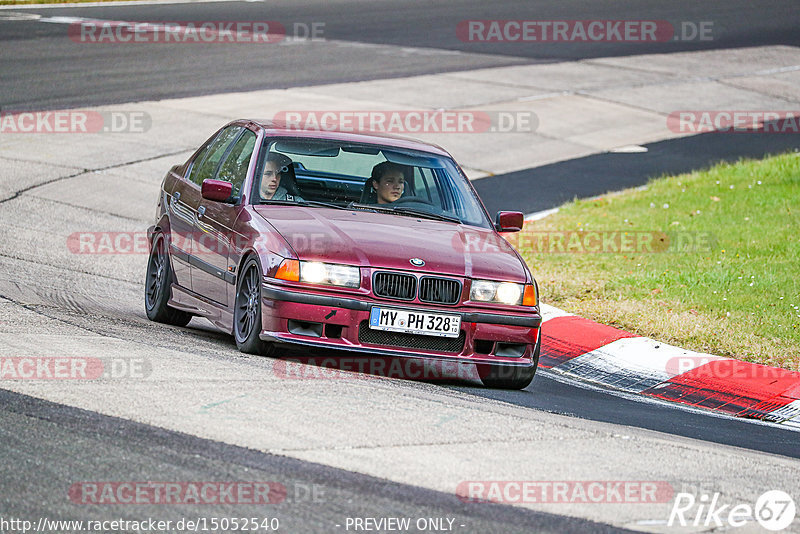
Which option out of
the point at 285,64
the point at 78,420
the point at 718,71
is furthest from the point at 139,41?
the point at 78,420

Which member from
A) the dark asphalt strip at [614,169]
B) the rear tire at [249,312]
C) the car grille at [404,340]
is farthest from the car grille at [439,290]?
the dark asphalt strip at [614,169]

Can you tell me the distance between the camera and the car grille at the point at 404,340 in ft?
25.0

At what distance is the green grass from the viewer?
33.0ft

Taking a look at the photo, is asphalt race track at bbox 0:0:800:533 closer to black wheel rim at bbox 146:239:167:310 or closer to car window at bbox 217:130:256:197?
black wheel rim at bbox 146:239:167:310

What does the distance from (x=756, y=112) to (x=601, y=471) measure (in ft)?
62.2

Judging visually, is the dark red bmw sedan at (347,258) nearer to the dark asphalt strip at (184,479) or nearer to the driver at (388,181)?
the driver at (388,181)

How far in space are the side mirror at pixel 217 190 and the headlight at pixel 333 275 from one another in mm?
1181

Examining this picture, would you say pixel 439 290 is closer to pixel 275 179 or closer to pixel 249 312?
pixel 249 312

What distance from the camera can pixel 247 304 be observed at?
8.04m

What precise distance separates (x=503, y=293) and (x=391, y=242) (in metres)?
0.78

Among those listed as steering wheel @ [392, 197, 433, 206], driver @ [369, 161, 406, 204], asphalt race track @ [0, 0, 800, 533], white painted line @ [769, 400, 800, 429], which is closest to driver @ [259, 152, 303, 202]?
driver @ [369, 161, 406, 204]

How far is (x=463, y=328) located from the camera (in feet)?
25.6

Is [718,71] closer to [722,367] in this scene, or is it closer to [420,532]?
[722,367]

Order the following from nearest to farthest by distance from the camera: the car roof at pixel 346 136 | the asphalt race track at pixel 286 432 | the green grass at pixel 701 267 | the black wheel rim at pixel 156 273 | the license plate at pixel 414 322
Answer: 1. the asphalt race track at pixel 286 432
2. the license plate at pixel 414 322
3. the car roof at pixel 346 136
4. the black wheel rim at pixel 156 273
5. the green grass at pixel 701 267
